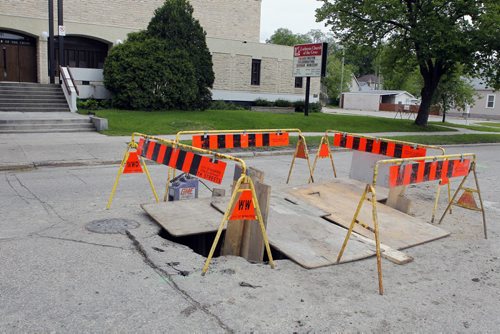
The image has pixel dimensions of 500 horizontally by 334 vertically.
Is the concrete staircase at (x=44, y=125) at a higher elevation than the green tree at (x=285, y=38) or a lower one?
lower

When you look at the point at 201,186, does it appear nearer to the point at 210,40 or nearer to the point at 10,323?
the point at 10,323

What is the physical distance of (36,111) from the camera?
66.3ft

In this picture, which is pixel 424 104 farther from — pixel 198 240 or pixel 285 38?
pixel 285 38

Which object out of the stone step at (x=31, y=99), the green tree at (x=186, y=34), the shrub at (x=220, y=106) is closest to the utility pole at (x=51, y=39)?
the stone step at (x=31, y=99)

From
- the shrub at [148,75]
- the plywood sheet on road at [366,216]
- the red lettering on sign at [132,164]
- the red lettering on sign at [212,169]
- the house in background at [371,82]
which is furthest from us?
the house in background at [371,82]

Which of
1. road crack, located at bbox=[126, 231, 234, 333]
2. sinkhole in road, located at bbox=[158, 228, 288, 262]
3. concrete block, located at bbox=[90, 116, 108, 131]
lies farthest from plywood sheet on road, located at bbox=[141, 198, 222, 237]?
concrete block, located at bbox=[90, 116, 108, 131]

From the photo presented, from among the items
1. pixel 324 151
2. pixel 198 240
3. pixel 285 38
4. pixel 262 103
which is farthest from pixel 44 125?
pixel 285 38

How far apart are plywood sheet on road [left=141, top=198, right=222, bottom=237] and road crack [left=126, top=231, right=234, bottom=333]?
0.45m

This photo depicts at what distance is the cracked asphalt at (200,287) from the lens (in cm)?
388

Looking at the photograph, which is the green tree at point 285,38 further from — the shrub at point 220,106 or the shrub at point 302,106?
the shrub at point 220,106

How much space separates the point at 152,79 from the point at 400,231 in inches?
688

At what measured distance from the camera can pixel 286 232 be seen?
6.23 m

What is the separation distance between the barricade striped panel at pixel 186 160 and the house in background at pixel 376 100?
65.1 meters

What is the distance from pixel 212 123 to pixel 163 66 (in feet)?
15.0
